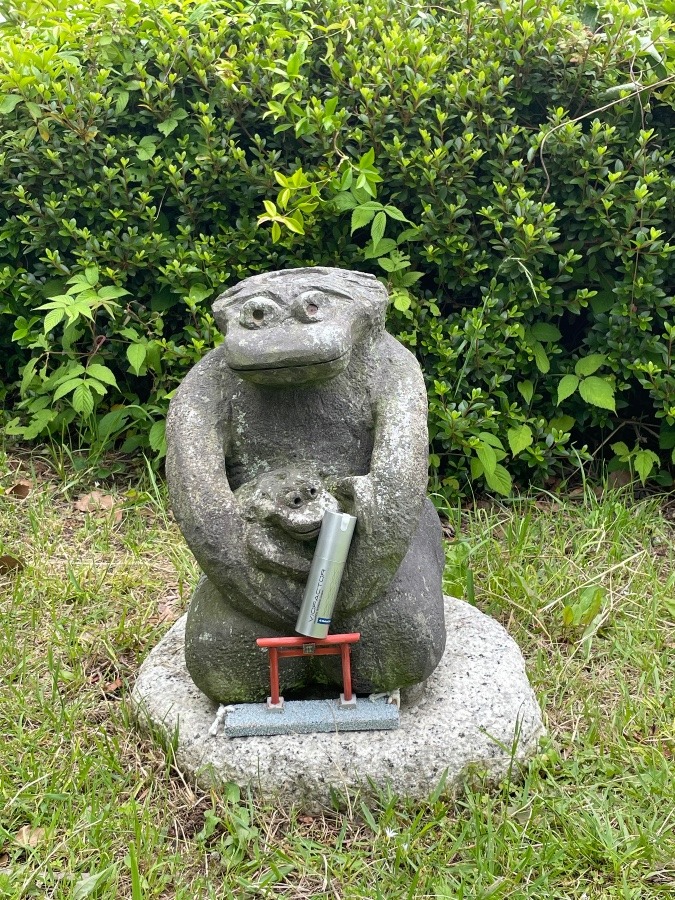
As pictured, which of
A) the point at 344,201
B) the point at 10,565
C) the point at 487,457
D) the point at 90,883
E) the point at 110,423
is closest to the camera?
the point at 90,883

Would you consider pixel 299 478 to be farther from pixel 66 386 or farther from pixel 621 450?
pixel 621 450

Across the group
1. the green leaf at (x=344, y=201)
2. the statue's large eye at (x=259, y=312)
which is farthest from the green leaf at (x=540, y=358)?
the statue's large eye at (x=259, y=312)

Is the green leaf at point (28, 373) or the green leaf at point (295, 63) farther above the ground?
the green leaf at point (295, 63)

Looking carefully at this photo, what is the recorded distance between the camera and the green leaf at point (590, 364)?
3887mm

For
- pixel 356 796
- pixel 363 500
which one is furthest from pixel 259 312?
pixel 356 796

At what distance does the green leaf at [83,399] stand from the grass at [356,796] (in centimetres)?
44

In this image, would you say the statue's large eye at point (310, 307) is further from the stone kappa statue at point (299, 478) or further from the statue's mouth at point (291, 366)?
the statue's mouth at point (291, 366)

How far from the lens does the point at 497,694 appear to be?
8.30 feet

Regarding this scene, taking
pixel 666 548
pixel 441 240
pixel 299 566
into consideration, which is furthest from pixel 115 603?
pixel 666 548

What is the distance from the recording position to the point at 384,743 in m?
2.37

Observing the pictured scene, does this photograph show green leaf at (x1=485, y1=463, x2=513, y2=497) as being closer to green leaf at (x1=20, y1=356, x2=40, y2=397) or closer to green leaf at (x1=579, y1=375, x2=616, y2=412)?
green leaf at (x1=579, y1=375, x2=616, y2=412)

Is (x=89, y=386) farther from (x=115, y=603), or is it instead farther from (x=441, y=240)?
(x=441, y=240)

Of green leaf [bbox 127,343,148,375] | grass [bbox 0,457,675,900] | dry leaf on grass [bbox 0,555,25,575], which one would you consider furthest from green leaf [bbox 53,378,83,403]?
dry leaf on grass [bbox 0,555,25,575]

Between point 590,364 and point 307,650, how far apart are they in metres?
2.07
